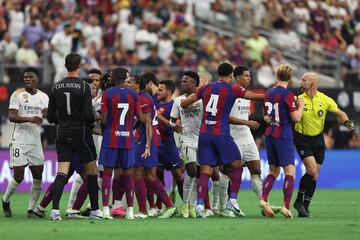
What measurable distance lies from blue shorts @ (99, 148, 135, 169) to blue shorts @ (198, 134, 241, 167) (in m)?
1.18

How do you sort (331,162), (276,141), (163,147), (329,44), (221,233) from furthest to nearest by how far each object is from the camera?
1. (329,44)
2. (331,162)
3. (163,147)
4. (276,141)
5. (221,233)

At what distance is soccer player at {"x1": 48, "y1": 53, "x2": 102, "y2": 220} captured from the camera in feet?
56.2

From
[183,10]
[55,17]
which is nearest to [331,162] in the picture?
[183,10]

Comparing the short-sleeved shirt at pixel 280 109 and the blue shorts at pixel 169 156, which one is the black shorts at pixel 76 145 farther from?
the short-sleeved shirt at pixel 280 109

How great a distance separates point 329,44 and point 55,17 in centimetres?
949

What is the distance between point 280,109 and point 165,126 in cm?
234

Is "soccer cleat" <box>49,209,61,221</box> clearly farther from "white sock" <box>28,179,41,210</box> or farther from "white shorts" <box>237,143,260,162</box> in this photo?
"white shorts" <box>237,143,260,162</box>

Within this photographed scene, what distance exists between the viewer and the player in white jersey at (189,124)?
1861cm

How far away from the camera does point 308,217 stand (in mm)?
18328

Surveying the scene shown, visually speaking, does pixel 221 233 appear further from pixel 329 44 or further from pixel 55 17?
pixel 329 44

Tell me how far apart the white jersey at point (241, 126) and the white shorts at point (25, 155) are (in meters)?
3.43

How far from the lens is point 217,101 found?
58.1 feet

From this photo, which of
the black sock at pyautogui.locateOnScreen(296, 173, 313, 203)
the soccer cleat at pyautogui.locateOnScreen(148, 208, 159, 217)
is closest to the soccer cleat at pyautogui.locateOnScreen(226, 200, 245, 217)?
the black sock at pyautogui.locateOnScreen(296, 173, 313, 203)

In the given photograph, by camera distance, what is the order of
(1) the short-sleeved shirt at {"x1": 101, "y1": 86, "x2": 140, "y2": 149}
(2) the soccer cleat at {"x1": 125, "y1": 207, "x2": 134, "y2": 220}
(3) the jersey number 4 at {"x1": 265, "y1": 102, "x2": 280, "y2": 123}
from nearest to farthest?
1. (1) the short-sleeved shirt at {"x1": 101, "y1": 86, "x2": 140, "y2": 149}
2. (2) the soccer cleat at {"x1": 125, "y1": 207, "x2": 134, "y2": 220}
3. (3) the jersey number 4 at {"x1": 265, "y1": 102, "x2": 280, "y2": 123}
